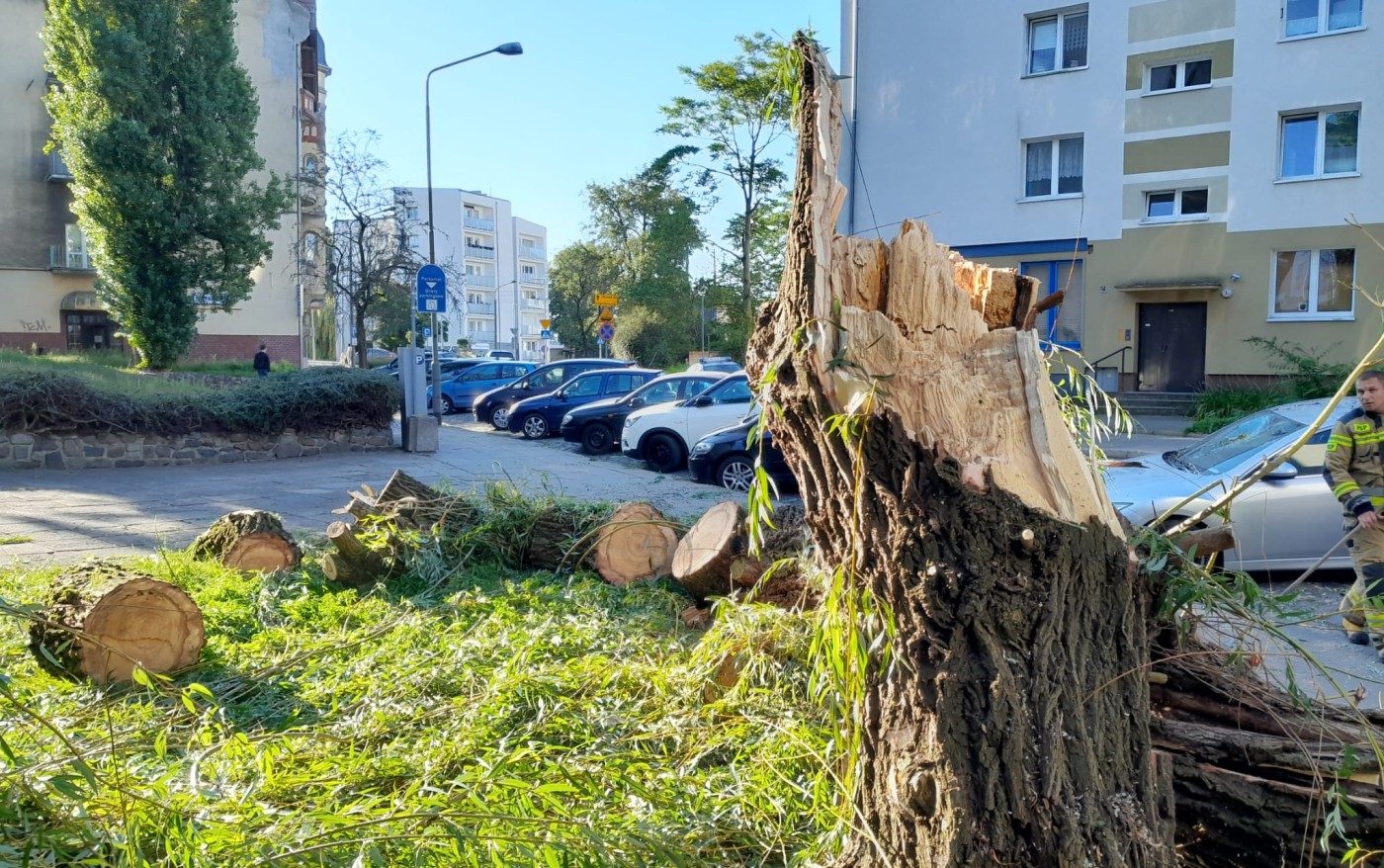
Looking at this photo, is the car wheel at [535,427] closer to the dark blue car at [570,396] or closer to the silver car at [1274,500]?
the dark blue car at [570,396]

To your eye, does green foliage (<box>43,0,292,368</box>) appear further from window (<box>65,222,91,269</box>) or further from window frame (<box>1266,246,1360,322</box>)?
window frame (<box>1266,246,1360,322</box>)

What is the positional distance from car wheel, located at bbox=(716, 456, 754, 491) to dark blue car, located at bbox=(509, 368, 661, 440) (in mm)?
7379

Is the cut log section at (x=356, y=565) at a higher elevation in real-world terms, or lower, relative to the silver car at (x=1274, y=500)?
lower

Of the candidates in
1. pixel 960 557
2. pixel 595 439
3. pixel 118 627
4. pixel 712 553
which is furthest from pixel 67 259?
pixel 960 557

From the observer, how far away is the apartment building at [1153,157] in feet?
72.7

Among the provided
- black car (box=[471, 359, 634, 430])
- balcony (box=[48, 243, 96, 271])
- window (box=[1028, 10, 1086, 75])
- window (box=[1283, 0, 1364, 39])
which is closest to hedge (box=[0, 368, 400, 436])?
black car (box=[471, 359, 634, 430])

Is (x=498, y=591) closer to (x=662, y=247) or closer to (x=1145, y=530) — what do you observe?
(x=1145, y=530)

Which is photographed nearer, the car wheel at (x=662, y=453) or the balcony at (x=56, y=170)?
the car wheel at (x=662, y=453)

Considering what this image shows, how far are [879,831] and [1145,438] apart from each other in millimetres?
18924

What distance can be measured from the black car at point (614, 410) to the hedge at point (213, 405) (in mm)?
3310

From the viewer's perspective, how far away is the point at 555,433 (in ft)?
67.5

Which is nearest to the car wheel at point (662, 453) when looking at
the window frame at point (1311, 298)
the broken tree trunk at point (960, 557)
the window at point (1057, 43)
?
the broken tree trunk at point (960, 557)

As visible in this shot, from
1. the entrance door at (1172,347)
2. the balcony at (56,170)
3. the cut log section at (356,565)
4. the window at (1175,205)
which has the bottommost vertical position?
the cut log section at (356,565)

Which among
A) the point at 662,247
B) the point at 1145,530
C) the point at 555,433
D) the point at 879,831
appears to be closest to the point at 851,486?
the point at 879,831
